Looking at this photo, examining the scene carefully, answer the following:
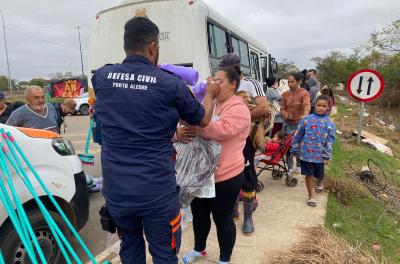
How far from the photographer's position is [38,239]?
9.59 feet

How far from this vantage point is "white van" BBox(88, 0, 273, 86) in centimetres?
616

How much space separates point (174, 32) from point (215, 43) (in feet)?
3.10

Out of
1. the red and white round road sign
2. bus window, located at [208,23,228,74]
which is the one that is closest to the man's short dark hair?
bus window, located at [208,23,228,74]

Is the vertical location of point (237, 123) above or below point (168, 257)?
above

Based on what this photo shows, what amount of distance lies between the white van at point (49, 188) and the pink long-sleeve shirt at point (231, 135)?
55.5 inches

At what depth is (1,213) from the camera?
2672 mm

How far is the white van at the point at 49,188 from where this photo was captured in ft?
9.00

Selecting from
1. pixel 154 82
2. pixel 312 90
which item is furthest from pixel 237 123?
pixel 312 90

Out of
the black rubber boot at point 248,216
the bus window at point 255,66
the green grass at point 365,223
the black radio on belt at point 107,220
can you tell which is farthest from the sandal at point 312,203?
the bus window at point 255,66

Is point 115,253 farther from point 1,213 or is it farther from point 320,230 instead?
point 320,230

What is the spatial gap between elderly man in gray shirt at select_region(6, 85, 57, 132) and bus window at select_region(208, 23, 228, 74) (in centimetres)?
292

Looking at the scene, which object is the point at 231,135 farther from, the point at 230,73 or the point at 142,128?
the point at 142,128

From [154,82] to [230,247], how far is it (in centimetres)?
179

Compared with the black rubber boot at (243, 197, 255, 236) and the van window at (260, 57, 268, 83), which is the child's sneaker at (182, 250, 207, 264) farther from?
the van window at (260, 57, 268, 83)
